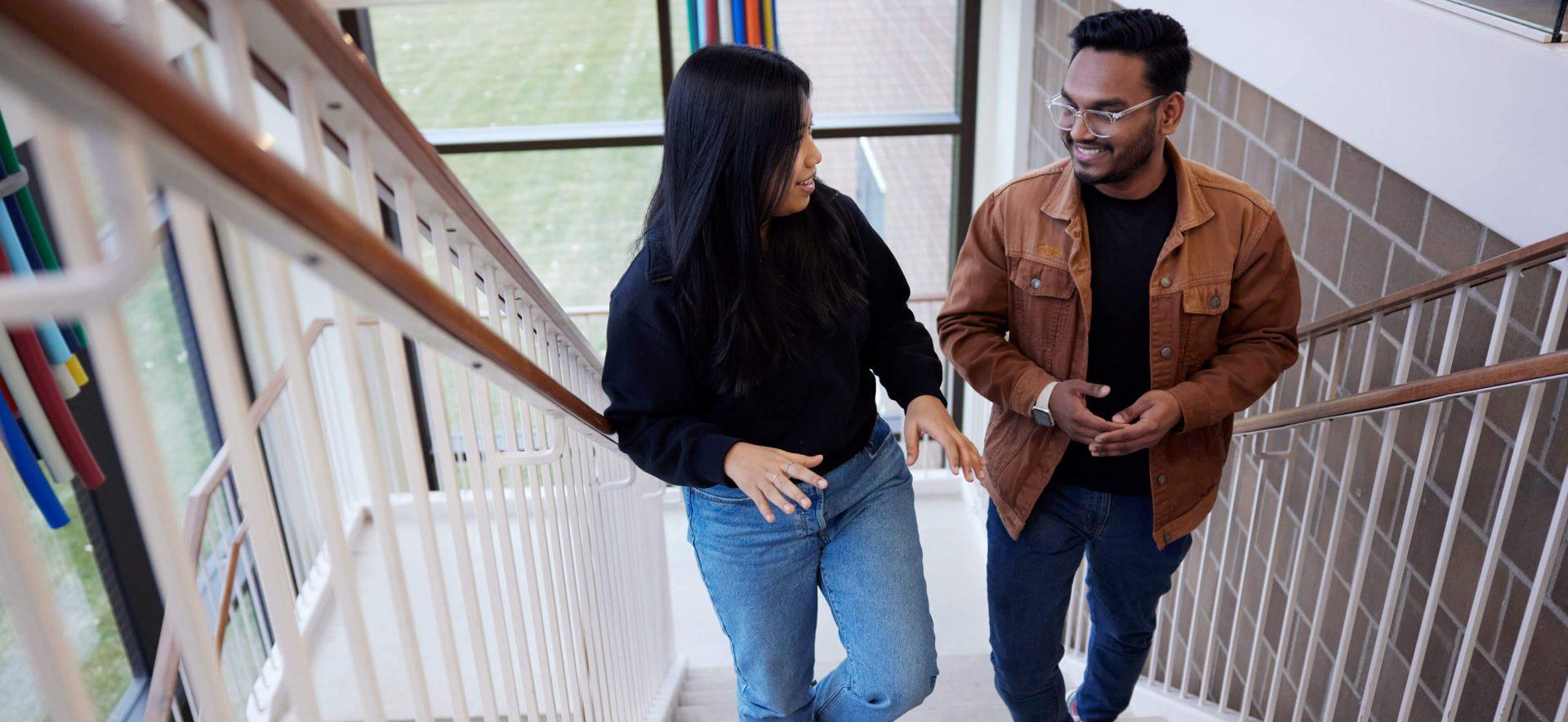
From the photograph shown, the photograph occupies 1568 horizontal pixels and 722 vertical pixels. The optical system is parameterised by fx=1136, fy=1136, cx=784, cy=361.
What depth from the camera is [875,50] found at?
5016 mm

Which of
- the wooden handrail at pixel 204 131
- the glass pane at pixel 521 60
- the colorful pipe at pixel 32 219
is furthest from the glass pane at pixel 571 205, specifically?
the wooden handrail at pixel 204 131

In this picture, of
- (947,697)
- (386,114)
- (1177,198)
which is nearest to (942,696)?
(947,697)

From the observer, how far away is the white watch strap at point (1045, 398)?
5.89 ft

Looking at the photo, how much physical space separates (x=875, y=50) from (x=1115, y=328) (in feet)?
11.4

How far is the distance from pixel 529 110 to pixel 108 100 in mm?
4688

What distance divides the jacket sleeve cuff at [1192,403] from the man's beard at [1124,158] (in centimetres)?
34

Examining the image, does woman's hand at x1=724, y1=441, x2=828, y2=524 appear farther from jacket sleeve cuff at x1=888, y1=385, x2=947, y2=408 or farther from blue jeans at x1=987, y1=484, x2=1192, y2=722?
blue jeans at x1=987, y1=484, x2=1192, y2=722

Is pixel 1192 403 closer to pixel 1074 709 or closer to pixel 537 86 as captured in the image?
pixel 1074 709

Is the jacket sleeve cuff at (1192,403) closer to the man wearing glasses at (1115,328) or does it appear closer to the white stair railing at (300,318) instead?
the man wearing glasses at (1115,328)

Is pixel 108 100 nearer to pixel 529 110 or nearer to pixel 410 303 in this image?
pixel 410 303

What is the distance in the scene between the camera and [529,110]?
5023mm

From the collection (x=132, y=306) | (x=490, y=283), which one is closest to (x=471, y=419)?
(x=490, y=283)

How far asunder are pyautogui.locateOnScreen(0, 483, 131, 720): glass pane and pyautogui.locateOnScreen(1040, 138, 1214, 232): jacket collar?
10.4 feet

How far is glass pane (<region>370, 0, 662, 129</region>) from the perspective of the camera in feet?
16.0
